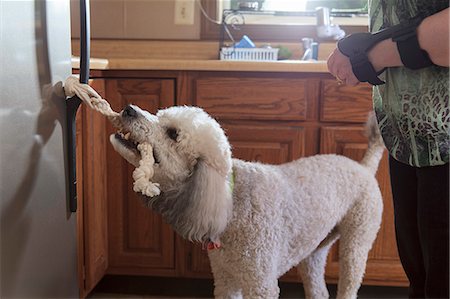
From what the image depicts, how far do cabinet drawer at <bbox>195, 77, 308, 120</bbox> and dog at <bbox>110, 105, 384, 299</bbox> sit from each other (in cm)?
27

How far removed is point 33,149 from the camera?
3.01 feet

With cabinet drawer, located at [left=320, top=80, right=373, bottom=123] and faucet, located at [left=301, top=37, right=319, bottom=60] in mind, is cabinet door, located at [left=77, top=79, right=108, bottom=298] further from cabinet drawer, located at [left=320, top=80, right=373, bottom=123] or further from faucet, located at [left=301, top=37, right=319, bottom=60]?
faucet, located at [left=301, top=37, right=319, bottom=60]

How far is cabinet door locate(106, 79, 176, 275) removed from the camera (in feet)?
5.75

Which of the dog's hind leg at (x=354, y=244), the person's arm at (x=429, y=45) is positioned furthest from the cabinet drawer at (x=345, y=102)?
the person's arm at (x=429, y=45)

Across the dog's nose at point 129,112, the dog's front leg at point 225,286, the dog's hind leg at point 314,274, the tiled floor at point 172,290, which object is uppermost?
the dog's nose at point 129,112

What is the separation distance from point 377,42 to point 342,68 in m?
0.11

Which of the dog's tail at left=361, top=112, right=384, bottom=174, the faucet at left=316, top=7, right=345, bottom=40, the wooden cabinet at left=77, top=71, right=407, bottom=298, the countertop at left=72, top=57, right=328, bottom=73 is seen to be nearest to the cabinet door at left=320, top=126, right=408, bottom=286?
the wooden cabinet at left=77, top=71, right=407, bottom=298

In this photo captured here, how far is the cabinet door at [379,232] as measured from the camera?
1749mm

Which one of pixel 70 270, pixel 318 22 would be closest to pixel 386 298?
pixel 318 22

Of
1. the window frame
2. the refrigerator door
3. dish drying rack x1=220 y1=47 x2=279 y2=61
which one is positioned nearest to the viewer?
the refrigerator door

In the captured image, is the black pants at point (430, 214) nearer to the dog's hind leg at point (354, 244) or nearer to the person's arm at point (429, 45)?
the person's arm at point (429, 45)

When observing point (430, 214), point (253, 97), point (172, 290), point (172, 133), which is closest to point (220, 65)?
point (253, 97)

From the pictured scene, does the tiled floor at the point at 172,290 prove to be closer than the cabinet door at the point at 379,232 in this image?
No

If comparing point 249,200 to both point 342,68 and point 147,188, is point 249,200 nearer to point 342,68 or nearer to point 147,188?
point 147,188
